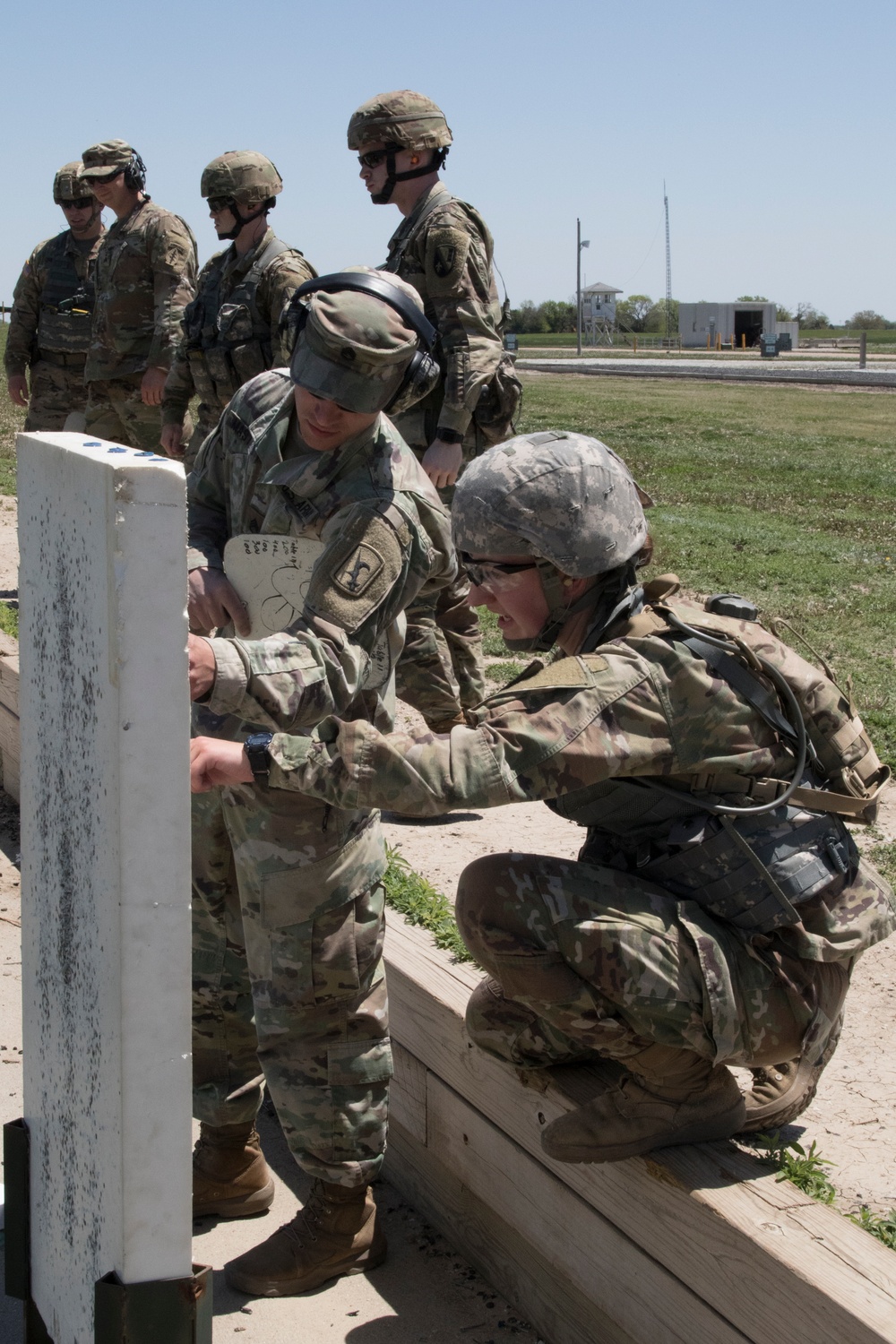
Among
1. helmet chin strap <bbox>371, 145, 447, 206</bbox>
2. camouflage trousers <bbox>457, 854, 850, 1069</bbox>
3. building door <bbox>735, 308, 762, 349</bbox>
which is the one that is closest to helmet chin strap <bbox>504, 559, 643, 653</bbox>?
camouflage trousers <bbox>457, 854, 850, 1069</bbox>

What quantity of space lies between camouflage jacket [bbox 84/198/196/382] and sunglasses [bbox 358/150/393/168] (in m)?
2.23

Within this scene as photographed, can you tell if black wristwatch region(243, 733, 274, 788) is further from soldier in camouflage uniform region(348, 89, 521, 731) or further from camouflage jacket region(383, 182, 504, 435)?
camouflage jacket region(383, 182, 504, 435)

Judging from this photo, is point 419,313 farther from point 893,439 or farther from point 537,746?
point 893,439

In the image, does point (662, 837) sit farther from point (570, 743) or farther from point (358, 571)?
point (358, 571)

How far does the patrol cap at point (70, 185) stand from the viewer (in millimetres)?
8680

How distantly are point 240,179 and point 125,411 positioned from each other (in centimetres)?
237

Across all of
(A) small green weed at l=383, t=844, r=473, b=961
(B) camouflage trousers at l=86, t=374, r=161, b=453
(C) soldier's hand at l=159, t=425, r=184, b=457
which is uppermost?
(B) camouflage trousers at l=86, t=374, r=161, b=453

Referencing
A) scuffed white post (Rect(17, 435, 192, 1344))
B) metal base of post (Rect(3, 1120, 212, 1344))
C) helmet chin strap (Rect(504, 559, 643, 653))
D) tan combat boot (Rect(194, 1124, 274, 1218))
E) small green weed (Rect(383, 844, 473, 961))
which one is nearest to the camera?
scuffed white post (Rect(17, 435, 192, 1344))

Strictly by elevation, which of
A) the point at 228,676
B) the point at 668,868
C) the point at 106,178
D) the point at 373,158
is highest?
the point at 106,178

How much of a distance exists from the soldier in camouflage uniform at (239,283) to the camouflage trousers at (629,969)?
3.96 m

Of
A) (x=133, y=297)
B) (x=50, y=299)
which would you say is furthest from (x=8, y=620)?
(x=50, y=299)

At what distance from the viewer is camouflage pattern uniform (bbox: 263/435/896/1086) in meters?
2.47

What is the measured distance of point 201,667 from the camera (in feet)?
7.97

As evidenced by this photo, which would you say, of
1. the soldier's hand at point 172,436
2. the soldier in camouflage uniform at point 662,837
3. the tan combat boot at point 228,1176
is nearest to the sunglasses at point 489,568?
the soldier in camouflage uniform at point 662,837
